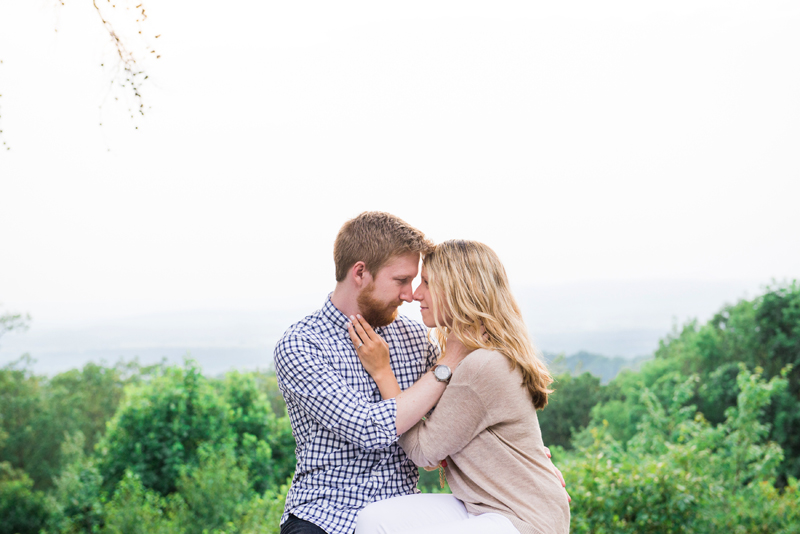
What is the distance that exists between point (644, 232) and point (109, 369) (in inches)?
321

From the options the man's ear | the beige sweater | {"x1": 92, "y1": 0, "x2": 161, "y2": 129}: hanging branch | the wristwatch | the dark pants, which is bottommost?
the dark pants

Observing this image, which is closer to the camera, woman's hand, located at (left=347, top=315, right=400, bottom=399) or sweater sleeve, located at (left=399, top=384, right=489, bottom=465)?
sweater sleeve, located at (left=399, top=384, right=489, bottom=465)

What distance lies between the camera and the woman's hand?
219 centimetres

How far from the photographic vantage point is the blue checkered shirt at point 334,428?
2.04 metres

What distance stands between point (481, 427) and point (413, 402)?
228mm

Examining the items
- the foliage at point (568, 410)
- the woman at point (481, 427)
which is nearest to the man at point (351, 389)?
the woman at point (481, 427)

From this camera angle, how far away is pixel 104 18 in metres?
2.49

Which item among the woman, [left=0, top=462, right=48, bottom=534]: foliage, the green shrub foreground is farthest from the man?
[left=0, top=462, right=48, bottom=534]: foliage

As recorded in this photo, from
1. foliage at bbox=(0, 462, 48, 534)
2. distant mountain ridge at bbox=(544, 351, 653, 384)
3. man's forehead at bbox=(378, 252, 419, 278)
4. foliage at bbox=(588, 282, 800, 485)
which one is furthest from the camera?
distant mountain ridge at bbox=(544, 351, 653, 384)

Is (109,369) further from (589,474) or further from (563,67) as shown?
(563,67)

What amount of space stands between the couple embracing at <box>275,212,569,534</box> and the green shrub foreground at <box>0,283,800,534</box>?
269cm

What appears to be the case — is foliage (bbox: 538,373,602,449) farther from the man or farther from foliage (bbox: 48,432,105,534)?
the man

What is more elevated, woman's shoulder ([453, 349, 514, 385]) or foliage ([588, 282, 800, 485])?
woman's shoulder ([453, 349, 514, 385])

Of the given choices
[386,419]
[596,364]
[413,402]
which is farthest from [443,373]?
[596,364]
